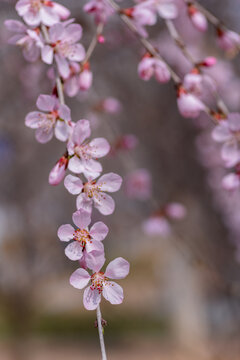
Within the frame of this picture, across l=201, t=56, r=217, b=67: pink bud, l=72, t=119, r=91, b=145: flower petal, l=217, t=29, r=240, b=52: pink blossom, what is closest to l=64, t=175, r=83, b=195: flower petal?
l=72, t=119, r=91, b=145: flower petal

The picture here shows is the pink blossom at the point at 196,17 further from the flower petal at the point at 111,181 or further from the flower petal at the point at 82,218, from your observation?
the flower petal at the point at 82,218

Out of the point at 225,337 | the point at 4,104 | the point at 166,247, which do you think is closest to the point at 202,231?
the point at 225,337

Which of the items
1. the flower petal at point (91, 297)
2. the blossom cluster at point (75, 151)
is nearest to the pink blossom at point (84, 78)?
the blossom cluster at point (75, 151)

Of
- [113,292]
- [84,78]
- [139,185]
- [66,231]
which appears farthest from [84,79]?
[139,185]

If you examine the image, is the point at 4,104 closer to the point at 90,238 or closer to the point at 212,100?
the point at 212,100

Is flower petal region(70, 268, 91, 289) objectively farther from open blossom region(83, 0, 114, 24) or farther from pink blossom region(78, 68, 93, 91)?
open blossom region(83, 0, 114, 24)

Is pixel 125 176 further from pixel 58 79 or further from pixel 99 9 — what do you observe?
pixel 58 79

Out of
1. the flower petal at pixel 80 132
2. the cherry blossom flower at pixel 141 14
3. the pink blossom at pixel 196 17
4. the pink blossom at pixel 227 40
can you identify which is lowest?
the flower petal at pixel 80 132
